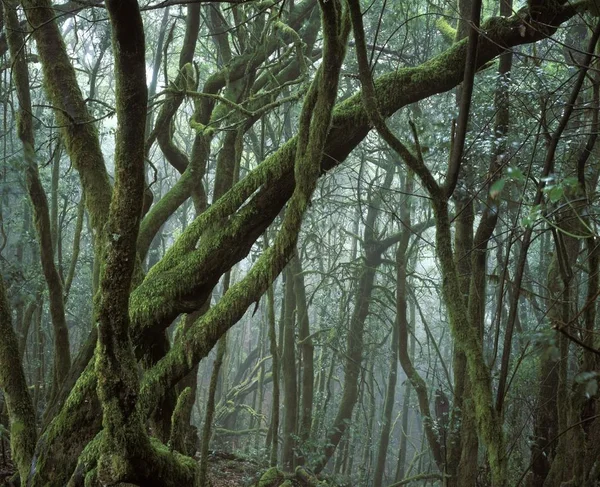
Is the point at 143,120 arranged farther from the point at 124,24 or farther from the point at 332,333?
the point at 332,333

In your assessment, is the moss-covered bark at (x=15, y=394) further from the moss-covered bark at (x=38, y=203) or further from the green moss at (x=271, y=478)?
the green moss at (x=271, y=478)

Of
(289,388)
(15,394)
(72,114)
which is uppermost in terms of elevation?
(72,114)

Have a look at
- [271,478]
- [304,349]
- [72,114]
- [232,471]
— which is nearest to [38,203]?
[72,114]

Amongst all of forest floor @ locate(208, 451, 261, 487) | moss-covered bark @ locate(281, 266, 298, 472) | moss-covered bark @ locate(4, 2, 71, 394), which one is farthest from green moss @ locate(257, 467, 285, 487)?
moss-covered bark @ locate(281, 266, 298, 472)

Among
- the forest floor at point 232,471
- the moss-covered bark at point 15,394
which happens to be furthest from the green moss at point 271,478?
the moss-covered bark at point 15,394

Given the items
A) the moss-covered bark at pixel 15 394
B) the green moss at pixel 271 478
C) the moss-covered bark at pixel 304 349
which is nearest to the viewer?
the moss-covered bark at pixel 15 394

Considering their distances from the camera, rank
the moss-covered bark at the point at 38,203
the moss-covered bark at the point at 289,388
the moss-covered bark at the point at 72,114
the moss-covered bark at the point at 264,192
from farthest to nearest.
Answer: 1. the moss-covered bark at the point at 289,388
2. the moss-covered bark at the point at 38,203
3. the moss-covered bark at the point at 72,114
4. the moss-covered bark at the point at 264,192

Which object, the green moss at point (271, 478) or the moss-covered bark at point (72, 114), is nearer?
the moss-covered bark at point (72, 114)

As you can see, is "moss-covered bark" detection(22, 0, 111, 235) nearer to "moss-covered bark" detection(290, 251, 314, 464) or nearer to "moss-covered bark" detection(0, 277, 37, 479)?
"moss-covered bark" detection(0, 277, 37, 479)

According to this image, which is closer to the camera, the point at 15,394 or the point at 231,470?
the point at 15,394

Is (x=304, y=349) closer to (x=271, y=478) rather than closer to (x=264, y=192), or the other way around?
(x=271, y=478)

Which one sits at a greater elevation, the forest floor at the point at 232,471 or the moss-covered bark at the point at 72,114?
the moss-covered bark at the point at 72,114

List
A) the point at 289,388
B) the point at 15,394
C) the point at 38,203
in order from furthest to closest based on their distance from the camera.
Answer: the point at 289,388, the point at 38,203, the point at 15,394

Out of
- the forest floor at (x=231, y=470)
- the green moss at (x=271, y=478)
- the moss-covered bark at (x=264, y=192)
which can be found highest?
the moss-covered bark at (x=264, y=192)
